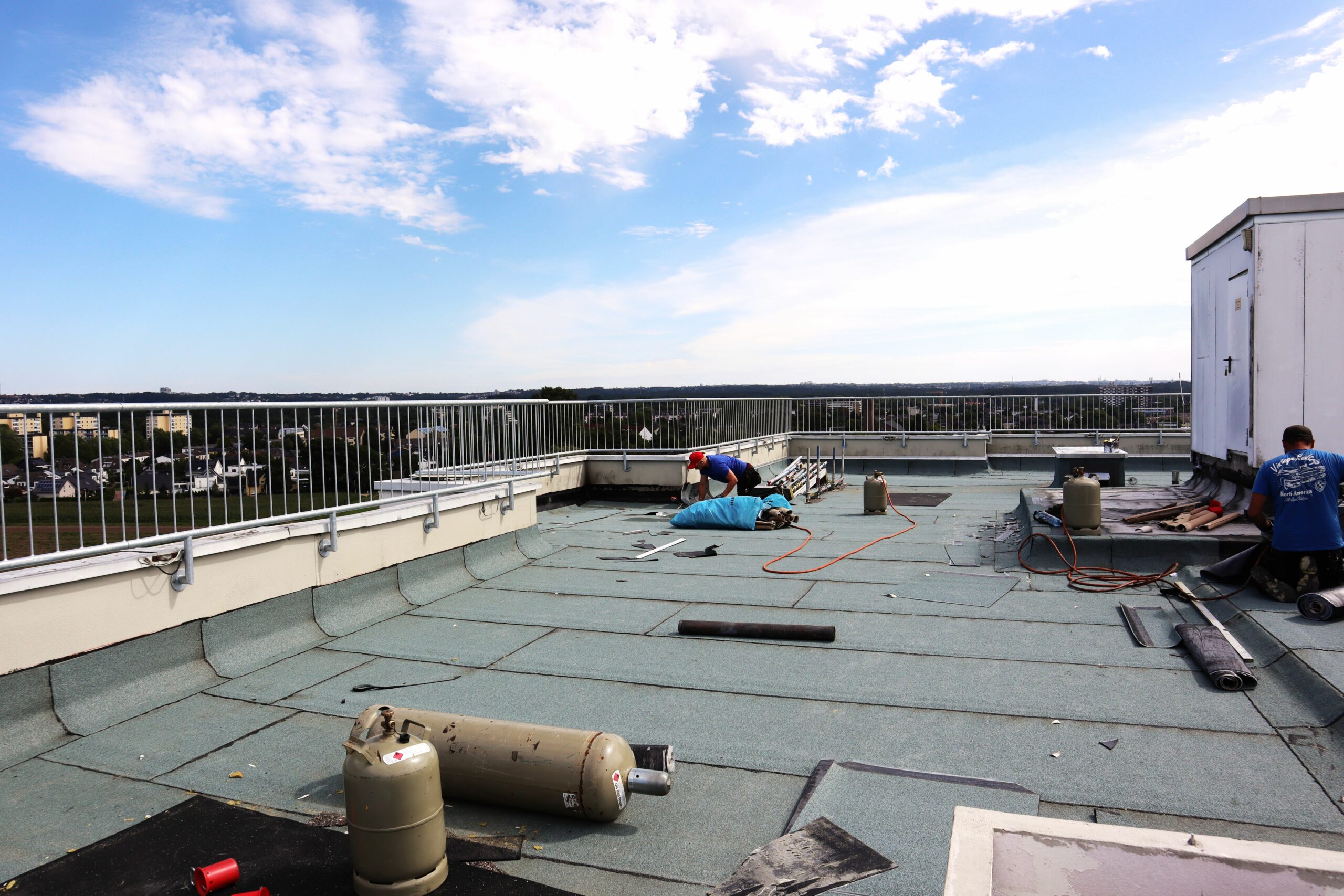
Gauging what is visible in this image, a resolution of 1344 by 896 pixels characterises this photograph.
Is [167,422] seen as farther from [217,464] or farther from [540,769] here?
[540,769]

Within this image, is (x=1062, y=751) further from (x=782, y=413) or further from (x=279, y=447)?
(x=782, y=413)

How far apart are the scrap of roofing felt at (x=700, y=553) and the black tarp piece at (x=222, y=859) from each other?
711cm

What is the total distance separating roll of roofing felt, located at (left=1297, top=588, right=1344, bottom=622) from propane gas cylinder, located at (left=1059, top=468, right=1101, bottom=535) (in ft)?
8.92

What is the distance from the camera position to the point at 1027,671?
588 cm

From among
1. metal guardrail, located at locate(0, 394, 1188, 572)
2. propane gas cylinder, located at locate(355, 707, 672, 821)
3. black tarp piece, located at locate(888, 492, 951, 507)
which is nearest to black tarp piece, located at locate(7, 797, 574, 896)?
propane gas cylinder, located at locate(355, 707, 672, 821)

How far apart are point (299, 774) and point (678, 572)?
5.67m

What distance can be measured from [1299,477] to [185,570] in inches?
350

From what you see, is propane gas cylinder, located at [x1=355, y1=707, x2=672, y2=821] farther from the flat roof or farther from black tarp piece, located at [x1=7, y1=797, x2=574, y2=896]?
the flat roof

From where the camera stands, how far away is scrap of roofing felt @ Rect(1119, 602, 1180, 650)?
6.42 meters

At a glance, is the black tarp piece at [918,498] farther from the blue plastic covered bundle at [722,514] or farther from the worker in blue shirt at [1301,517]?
the worker in blue shirt at [1301,517]

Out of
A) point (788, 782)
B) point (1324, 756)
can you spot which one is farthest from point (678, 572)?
point (1324, 756)

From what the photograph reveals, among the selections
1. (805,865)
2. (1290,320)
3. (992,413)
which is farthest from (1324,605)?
(992,413)

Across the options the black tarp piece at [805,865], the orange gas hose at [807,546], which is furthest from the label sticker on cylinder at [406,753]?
the orange gas hose at [807,546]

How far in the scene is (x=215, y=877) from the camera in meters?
3.20
